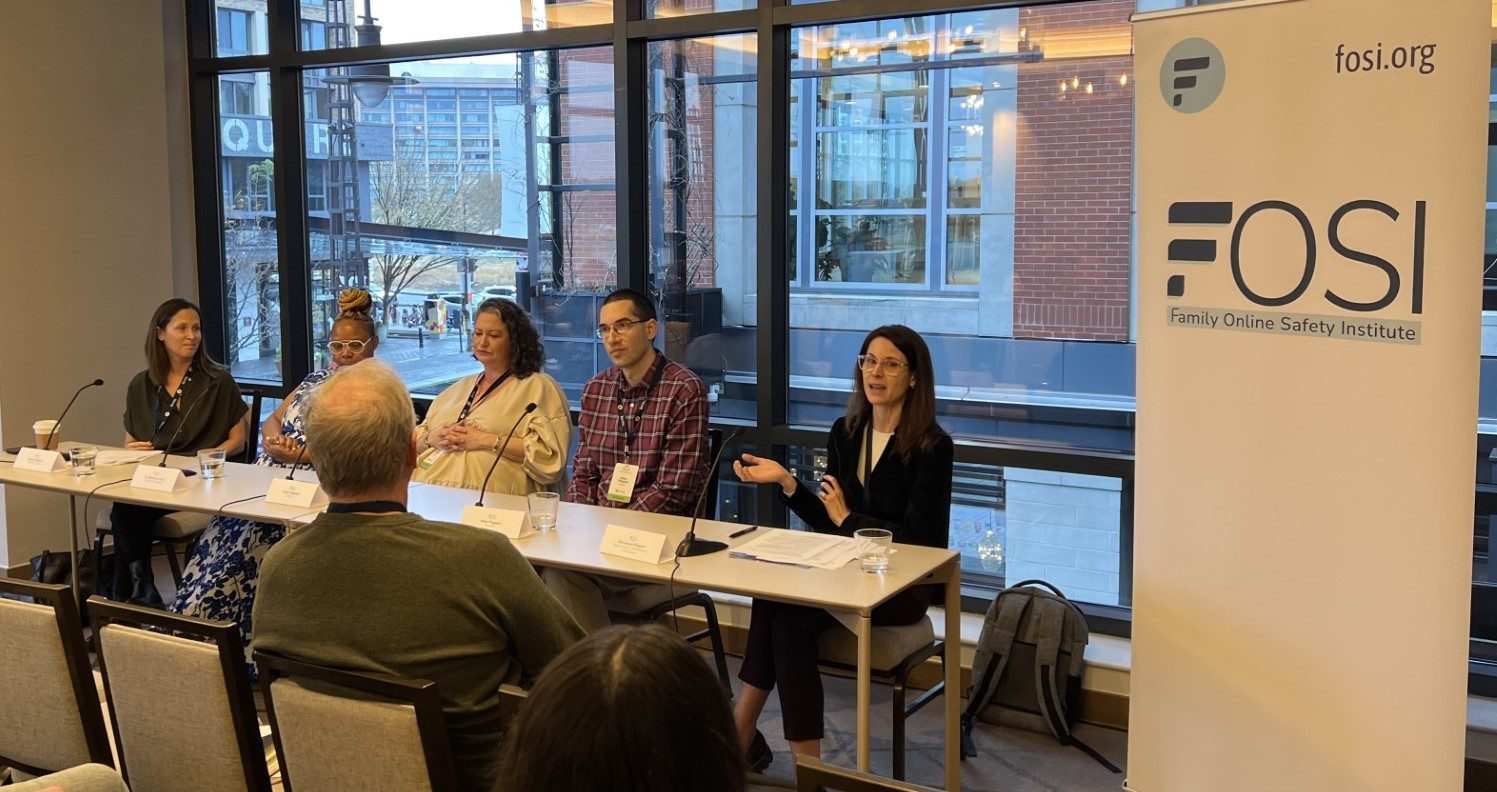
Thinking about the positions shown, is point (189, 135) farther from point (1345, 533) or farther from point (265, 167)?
point (1345, 533)

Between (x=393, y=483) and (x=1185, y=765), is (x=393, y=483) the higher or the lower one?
the higher one

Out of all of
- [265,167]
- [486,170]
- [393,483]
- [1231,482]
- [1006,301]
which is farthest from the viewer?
[265,167]

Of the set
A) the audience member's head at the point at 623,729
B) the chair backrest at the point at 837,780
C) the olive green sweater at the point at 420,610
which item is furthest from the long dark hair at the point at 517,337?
the audience member's head at the point at 623,729

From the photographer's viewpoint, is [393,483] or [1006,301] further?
[1006,301]

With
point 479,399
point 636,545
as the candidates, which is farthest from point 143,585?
point 636,545

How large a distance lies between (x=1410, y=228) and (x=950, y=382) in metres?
1.83

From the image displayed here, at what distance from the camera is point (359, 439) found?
208 centimetres

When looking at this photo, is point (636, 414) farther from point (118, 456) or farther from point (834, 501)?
point (118, 456)

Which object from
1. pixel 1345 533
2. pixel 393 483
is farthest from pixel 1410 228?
pixel 393 483

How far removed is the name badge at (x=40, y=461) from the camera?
13.3ft

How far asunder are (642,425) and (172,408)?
191 centimetres

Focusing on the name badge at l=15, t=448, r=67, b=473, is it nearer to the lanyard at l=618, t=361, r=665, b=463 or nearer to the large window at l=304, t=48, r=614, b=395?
the large window at l=304, t=48, r=614, b=395

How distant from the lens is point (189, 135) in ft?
19.0

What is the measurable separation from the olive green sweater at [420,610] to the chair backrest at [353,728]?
0.05 metres
